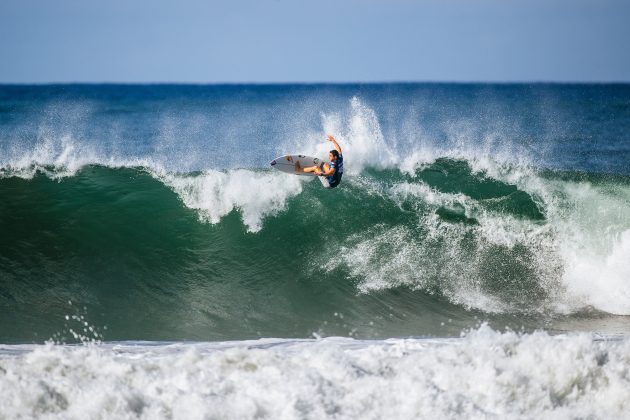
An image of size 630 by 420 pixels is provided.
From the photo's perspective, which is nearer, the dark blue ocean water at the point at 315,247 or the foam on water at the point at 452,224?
the dark blue ocean water at the point at 315,247

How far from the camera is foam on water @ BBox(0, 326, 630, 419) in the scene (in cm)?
529

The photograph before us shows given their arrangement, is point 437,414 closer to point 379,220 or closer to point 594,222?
point 379,220

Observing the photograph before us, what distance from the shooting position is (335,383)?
5.63 meters

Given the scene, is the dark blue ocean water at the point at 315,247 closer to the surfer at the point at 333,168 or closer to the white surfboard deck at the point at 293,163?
the white surfboard deck at the point at 293,163

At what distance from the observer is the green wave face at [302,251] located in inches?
351

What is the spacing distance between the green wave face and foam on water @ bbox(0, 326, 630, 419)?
226 cm

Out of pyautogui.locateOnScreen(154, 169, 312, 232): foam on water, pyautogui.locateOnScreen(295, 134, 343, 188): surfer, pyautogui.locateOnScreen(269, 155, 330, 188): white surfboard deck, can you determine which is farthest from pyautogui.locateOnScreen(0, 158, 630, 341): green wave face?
pyautogui.locateOnScreen(295, 134, 343, 188): surfer

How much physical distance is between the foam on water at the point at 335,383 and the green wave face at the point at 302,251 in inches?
89.1

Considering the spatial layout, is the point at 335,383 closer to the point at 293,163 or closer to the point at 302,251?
the point at 302,251

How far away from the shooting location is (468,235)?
1101cm

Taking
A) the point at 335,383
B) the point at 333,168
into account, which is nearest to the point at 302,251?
the point at 333,168

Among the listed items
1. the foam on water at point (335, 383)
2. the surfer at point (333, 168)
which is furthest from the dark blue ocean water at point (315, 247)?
the foam on water at point (335, 383)

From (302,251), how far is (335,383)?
17.4ft

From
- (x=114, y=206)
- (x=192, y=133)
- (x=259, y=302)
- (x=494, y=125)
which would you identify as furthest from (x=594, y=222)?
(x=494, y=125)
